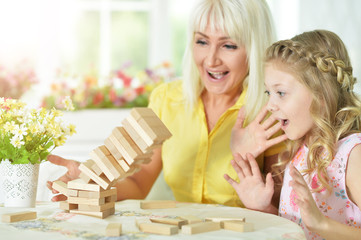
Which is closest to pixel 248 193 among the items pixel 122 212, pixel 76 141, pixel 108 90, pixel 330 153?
pixel 330 153

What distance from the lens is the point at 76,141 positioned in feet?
15.4

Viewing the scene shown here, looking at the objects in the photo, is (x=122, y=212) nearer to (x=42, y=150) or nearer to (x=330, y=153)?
(x=42, y=150)

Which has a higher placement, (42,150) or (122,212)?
(42,150)

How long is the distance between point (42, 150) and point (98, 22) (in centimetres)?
392

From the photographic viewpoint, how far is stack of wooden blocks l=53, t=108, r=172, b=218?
67.7 inches

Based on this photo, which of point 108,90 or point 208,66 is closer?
point 208,66

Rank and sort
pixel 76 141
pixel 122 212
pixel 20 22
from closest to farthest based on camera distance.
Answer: pixel 122 212 < pixel 76 141 < pixel 20 22

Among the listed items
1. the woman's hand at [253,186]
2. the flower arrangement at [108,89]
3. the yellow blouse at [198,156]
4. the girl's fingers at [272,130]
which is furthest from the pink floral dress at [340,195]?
the flower arrangement at [108,89]

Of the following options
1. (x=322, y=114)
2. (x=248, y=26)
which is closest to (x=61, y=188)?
(x=322, y=114)

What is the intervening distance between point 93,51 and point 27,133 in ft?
12.9

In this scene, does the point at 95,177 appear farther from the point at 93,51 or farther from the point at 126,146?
the point at 93,51

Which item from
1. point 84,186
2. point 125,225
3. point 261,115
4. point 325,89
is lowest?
point 125,225

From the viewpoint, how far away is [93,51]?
574 cm

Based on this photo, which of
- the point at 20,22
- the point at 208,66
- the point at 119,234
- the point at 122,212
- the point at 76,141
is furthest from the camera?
the point at 20,22
